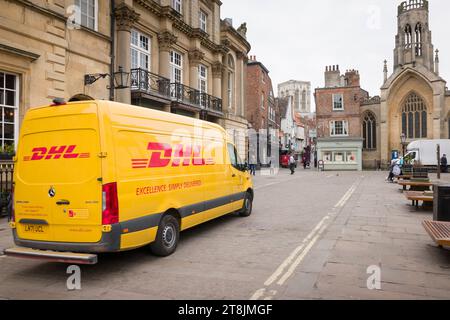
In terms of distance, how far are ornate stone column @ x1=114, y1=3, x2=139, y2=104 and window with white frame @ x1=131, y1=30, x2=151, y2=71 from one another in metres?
1.37

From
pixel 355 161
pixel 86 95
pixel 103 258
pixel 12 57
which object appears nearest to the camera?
pixel 103 258

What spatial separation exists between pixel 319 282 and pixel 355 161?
143ft

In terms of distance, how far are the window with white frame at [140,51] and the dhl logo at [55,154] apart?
45.8 ft

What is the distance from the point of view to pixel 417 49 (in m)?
47.2

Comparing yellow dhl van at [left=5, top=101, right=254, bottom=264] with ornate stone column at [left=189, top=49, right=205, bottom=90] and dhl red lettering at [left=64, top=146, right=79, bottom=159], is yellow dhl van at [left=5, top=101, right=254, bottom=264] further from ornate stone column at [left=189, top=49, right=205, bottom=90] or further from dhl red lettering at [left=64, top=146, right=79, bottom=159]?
ornate stone column at [left=189, top=49, right=205, bottom=90]

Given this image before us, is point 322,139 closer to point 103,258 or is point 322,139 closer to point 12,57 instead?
point 12,57

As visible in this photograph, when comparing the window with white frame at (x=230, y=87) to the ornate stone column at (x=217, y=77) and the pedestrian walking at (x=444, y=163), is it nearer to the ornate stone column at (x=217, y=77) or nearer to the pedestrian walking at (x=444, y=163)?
the ornate stone column at (x=217, y=77)

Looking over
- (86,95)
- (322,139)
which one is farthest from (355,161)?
(86,95)

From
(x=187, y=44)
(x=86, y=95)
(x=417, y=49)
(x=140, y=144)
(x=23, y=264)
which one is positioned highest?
(x=417, y=49)

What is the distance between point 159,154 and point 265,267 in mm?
2653

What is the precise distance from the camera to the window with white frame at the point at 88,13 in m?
14.9

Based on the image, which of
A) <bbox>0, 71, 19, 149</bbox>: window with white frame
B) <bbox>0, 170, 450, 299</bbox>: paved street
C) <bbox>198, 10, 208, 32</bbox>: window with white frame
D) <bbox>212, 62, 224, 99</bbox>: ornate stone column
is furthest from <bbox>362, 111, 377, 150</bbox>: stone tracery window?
<bbox>0, 71, 19, 149</bbox>: window with white frame

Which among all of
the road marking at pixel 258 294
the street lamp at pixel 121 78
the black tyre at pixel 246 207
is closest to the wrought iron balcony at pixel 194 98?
the street lamp at pixel 121 78

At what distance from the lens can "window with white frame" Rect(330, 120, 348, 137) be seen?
4700 centimetres
